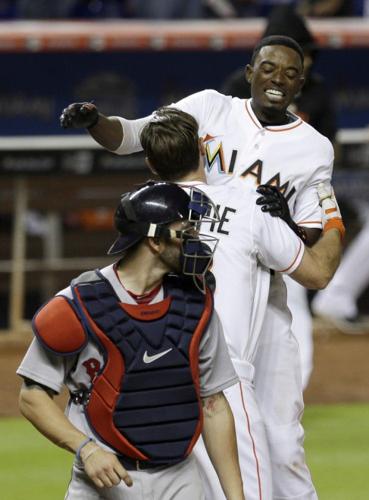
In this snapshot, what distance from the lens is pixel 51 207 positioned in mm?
10781

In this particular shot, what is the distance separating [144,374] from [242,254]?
88cm

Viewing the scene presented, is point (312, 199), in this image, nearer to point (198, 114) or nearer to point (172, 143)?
point (198, 114)

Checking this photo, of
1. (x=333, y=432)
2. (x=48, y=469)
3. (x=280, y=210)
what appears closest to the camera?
(x=280, y=210)

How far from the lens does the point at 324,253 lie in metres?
4.44

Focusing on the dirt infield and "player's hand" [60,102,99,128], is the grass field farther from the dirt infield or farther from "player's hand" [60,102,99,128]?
"player's hand" [60,102,99,128]

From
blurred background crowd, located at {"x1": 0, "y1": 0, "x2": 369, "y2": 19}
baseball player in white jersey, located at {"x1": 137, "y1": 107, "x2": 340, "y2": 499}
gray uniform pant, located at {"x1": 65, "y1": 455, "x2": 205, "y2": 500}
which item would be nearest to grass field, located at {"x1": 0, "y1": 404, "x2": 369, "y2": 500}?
baseball player in white jersey, located at {"x1": 137, "y1": 107, "x2": 340, "y2": 499}

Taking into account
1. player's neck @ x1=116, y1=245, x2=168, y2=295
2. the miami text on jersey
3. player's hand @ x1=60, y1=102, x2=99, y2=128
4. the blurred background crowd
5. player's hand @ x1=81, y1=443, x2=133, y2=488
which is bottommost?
the blurred background crowd

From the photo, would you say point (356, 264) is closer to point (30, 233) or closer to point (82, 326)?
point (30, 233)

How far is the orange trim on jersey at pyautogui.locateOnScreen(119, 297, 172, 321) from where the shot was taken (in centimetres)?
357

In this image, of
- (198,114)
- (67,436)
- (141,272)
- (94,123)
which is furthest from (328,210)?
(67,436)

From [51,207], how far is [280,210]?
21.7ft

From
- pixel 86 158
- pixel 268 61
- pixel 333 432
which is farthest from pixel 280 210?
pixel 86 158

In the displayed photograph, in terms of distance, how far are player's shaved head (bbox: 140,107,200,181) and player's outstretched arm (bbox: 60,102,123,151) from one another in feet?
1.60

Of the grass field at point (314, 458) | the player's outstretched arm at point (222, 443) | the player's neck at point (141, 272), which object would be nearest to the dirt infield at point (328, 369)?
the grass field at point (314, 458)
